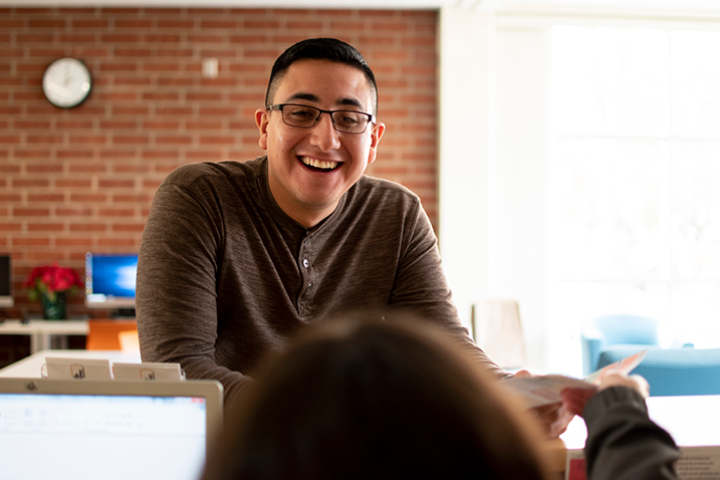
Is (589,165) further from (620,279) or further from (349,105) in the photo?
(349,105)

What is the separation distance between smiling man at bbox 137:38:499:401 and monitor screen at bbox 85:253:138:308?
3.06m

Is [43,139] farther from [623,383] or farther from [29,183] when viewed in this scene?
[623,383]

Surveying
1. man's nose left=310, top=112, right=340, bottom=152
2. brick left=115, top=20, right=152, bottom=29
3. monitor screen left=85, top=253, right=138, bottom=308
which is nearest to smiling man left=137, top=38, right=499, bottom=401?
man's nose left=310, top=112, right=340, bottom=152

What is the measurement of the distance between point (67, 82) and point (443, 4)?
3.03 m

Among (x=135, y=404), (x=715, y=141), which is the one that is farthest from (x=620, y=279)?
(x=135, y=404)

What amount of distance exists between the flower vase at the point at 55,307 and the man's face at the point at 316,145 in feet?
11.4

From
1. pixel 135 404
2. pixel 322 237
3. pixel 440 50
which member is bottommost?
pixel 135 404

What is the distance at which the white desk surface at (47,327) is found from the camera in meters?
3.82

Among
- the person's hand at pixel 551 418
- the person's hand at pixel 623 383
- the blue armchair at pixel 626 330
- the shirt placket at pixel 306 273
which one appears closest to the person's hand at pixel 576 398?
the person's hand at pixel 623 383

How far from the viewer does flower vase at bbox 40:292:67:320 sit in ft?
13.2

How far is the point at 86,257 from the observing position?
4.17 meters

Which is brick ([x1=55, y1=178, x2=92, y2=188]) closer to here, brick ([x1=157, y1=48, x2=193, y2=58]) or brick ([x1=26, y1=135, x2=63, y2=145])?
brick ([x1=26, y1=135, x2=63, y2=145])

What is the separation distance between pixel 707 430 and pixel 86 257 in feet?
13.8

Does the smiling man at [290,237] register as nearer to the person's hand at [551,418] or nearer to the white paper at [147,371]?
the person's hand at [551,418]
